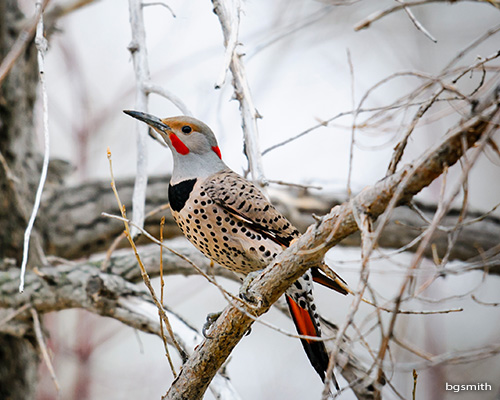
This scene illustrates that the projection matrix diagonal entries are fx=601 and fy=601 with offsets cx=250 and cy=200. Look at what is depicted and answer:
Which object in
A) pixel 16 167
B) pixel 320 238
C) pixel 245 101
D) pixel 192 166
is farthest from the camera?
pixel 16 167

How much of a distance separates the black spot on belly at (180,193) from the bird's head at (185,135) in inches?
7.5

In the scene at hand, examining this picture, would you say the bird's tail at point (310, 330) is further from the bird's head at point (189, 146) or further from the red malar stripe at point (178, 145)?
the red malar stripe at point (178, 145)

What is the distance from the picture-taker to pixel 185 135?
279 centimetres

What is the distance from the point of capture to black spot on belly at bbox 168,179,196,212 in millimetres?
2586

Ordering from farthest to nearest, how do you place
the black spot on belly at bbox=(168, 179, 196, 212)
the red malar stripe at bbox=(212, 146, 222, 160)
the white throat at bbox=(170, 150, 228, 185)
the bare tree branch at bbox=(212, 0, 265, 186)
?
the red malar stripe at bbox=(212, 146, 222, 160) < the white throat at bbox=(170, 150, 228, 185) < the black spot on belly at bbox=(168, 179, 196, 212) < the bare tree branch at bbox=(212, 0, 265, 186)

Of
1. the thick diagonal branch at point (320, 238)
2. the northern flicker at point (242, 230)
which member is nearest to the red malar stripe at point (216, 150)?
the northern flicker at point (242, 230)

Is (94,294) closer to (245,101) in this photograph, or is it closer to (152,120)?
(152,120)

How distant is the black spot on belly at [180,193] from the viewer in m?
2.59

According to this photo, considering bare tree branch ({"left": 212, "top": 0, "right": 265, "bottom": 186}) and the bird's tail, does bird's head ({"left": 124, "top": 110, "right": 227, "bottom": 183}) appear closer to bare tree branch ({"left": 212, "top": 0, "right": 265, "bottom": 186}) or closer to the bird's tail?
bare tree branch ({"left": 212, "top": 0, "right": 265, "bottom": 186})

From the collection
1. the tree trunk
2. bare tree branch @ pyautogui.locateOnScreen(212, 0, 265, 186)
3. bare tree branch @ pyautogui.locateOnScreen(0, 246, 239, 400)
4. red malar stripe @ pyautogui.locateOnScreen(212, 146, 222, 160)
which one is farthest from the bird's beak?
the tree trunk

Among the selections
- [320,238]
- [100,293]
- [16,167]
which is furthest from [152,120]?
[16,167]

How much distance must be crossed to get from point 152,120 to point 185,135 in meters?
0.22

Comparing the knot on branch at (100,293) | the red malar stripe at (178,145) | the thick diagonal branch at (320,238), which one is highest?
the red malar stripe at (178,145)

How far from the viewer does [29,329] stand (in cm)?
340
